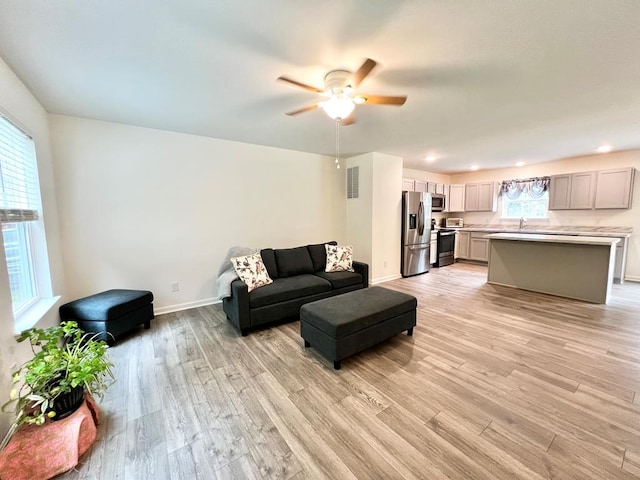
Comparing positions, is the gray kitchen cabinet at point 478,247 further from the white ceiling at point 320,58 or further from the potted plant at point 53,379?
the potted plant at point 53,379

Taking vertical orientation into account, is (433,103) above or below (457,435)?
above

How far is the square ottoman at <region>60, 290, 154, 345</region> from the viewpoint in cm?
266

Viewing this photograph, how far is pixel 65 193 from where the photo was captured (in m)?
3.01

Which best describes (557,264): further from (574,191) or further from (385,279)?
(385,279)

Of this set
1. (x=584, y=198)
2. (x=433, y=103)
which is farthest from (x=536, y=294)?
(x=433, y=103)

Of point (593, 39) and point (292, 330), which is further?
point (292, 330)

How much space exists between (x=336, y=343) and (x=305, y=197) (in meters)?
A: 3.25

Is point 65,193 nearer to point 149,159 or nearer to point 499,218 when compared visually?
point 149,159

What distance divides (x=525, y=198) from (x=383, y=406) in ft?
22.5

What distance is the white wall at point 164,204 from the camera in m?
3.09

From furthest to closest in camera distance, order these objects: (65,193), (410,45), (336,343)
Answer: (65,193) < (336,343) < (410,45)

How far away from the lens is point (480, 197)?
6973mm

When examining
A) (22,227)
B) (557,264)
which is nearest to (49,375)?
(22,227)

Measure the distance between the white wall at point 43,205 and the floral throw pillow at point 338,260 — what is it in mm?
3238
